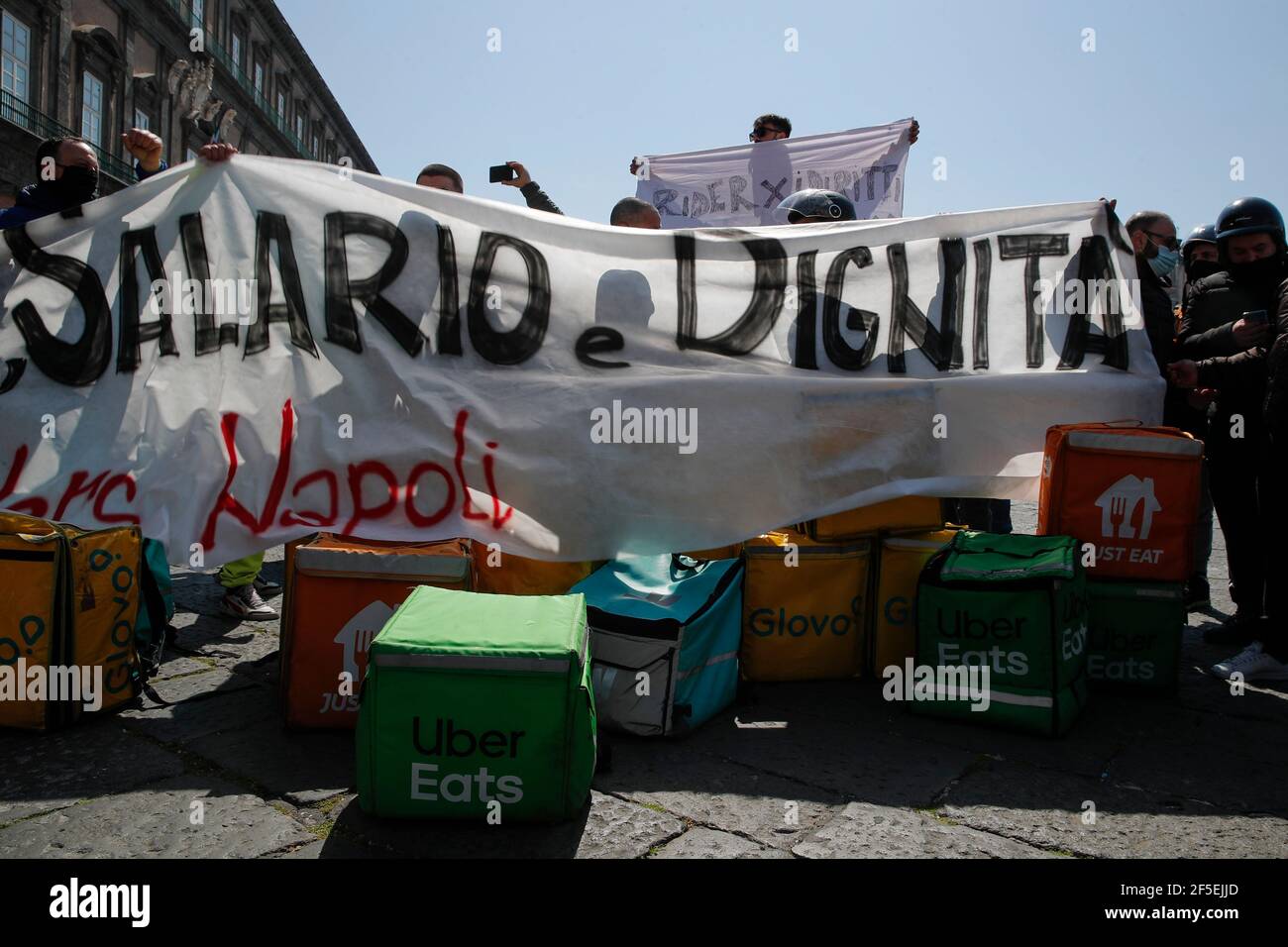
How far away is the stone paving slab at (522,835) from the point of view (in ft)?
7.29

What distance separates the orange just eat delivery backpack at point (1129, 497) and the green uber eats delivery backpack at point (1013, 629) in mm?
204

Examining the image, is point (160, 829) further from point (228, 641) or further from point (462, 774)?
point (228, 641)

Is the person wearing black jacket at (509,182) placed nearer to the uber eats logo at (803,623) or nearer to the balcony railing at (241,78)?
the uber eats logo at (803,623)

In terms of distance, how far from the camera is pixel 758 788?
2611 millimetres

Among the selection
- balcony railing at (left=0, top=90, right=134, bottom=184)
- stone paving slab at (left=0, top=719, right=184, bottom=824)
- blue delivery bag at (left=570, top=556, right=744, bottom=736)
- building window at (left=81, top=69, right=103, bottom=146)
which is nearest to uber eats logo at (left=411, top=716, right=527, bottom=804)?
blue delivery bag at (left=570, top=556, right=744, bottom=736)

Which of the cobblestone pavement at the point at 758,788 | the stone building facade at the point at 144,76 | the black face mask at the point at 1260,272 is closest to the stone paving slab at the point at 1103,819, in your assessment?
the cobblestone pavement at the point at 758,788

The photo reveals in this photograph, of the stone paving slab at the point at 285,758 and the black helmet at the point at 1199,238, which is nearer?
the stone paving slab at the point at 285,758

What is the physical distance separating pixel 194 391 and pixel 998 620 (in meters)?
3.04

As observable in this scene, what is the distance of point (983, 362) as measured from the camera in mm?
3891

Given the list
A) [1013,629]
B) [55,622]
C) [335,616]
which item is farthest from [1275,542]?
[55,622]

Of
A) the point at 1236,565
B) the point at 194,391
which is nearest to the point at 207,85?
the point at 194,391
